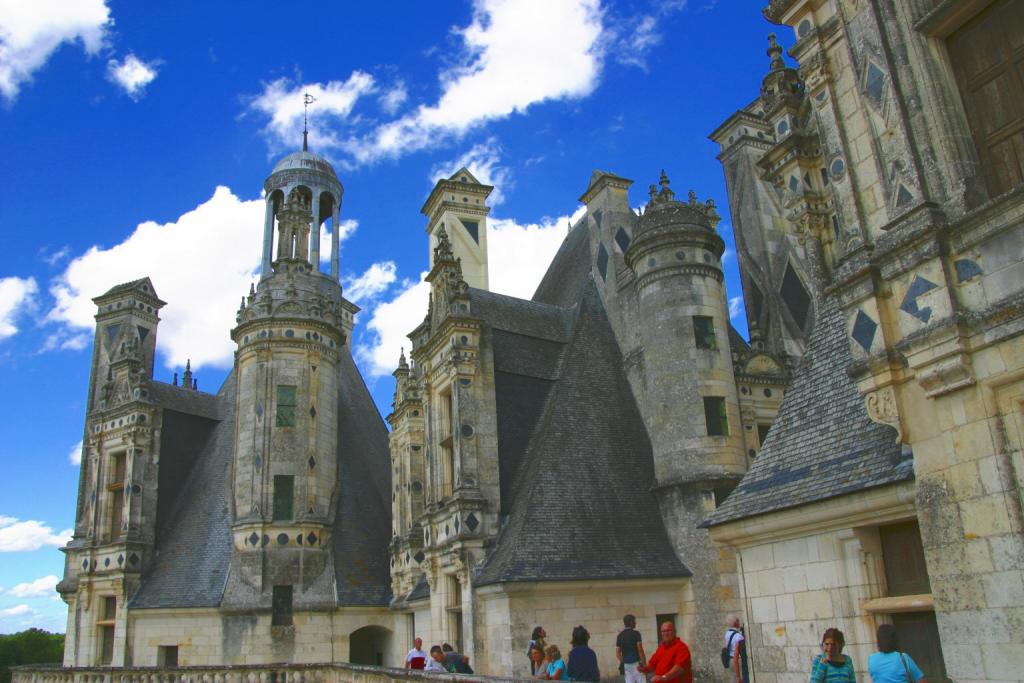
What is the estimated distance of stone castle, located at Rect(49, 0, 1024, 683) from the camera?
24.2 feet

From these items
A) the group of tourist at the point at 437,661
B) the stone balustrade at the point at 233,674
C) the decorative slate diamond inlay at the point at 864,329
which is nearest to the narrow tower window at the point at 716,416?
the group of tourist at the point at 437,661

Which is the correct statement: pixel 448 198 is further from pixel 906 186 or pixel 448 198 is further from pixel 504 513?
pixel 906 186

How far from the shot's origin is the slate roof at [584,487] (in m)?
19.3

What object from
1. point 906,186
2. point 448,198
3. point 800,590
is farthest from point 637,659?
point 448,198

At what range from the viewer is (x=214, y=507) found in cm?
3023

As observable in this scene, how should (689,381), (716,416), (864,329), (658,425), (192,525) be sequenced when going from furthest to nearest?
(192,525), (658,425), (689,381), (716,416), (864,329)

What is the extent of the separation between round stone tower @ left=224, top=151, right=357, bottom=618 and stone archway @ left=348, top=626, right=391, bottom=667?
3.06 metres

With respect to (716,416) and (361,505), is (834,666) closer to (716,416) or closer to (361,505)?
(716,416)

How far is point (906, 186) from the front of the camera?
7836 mm

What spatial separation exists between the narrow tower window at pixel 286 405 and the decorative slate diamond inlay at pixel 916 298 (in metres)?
25.0

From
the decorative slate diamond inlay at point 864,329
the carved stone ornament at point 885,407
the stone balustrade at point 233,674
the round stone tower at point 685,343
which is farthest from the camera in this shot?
the round stone tower at point 685,343

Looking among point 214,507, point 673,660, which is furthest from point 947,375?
point 214,507

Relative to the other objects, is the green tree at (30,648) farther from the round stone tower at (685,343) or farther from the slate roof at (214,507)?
the round stone tower at (685,343)

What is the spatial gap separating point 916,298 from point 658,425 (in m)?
14.0
